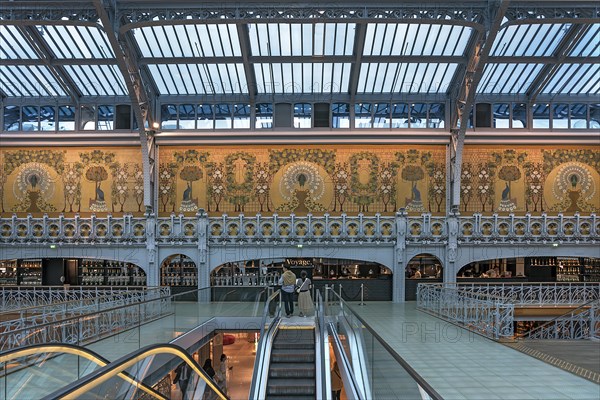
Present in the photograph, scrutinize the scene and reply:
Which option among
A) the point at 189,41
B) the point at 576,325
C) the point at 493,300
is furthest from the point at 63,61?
the point at 576,325

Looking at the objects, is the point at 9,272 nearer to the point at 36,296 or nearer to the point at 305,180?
the point at 36,296

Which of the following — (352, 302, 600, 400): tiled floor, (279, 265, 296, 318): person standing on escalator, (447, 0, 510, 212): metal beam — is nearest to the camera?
(352, 302, 600, 400): tiled floor

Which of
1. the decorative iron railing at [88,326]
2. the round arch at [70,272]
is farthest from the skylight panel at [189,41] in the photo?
the decorative iron railing at [88,326]

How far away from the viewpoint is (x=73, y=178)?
83.5 feet

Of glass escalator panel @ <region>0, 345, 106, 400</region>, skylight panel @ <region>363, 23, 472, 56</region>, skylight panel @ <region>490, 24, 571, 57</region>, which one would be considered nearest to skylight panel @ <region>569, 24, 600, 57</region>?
skylight panel @ <region>490, 24, 571, 57</region>

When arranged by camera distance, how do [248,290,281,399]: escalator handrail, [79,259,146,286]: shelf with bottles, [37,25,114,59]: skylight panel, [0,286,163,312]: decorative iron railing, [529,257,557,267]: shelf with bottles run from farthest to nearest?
[529,257,557,267]: shelf with bottles, [79,259,146,286]: shelf with bottles, [37,25,114,59]: skylight panel, [0,286,163,312]: decorative iron railing, [248,290,281,399]: escalator handrail

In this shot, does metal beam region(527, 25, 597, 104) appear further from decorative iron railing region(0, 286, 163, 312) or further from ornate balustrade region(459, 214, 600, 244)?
decorative iron railing region(0, 286, 163, 312)

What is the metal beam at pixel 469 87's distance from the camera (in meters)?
18.9

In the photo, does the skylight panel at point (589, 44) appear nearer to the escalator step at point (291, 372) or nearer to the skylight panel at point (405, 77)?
the skylight panel at point (405, 77)

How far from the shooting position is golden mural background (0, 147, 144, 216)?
2541 centimetres

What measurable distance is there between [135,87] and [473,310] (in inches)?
613

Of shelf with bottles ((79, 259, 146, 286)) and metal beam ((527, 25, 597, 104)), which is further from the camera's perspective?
shelf with bottles ((79, 259, 146, 286))

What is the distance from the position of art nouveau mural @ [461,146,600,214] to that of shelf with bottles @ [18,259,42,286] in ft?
66.7

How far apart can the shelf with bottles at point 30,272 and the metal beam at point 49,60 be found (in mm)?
7769
